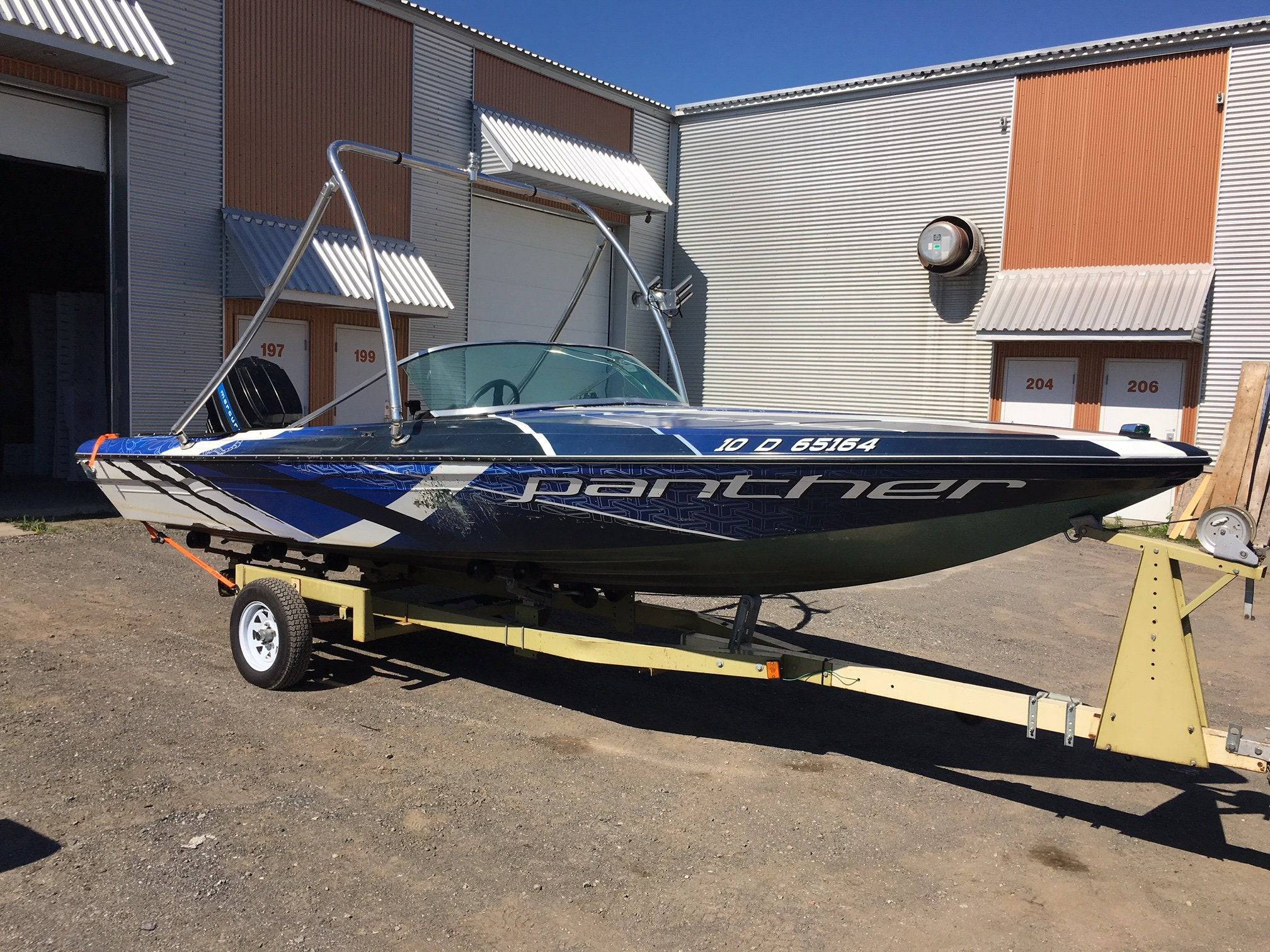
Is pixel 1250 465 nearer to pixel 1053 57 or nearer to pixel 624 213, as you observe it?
pixel 1053 57

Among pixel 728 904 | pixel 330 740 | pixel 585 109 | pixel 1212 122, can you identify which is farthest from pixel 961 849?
pixel 585 109

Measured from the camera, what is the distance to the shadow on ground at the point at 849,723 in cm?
411

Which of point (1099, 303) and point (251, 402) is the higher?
point (1099, 303)

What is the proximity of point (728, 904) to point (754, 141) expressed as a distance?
1620 cm

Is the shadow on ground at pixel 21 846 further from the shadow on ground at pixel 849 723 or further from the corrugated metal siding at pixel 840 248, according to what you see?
the corrugated metal siding at pixel 840 248

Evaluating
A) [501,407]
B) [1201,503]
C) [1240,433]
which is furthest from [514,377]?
[1240,433]

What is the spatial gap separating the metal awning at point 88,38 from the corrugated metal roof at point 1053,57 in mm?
10095

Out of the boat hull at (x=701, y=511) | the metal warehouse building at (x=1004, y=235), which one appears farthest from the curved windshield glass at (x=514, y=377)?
the metal warehouse building at (x=1004, y=235)

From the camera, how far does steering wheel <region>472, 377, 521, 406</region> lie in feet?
16.6

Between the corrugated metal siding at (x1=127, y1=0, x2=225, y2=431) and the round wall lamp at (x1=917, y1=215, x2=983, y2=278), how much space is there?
984 cm

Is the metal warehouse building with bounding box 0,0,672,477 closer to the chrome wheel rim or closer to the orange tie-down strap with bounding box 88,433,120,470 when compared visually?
the orange tie-down strap with bounding box 88,433,120,470

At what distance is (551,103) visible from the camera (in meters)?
16.2

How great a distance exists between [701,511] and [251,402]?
3.08m

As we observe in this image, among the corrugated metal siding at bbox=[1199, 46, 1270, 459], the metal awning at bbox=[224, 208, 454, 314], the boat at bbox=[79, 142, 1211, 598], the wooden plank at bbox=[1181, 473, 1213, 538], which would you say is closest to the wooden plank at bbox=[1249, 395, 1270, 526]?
Result: the wooden plank at bbox=[1181, 473, 1213, 538]
